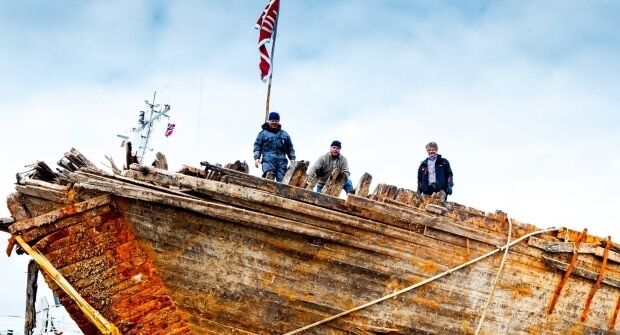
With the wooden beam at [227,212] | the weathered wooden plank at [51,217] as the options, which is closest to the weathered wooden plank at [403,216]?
the wooden beam at [227,212]

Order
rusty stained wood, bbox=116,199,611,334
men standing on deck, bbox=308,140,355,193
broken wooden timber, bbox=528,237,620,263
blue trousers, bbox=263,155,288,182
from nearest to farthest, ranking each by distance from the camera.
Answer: rusty stained wood, bbox=116,199,611,334, broken wooden timber, bbox=528,237,620,263, blue trousers, bbox=263,155,288,182, men standing on deck, bbox=308,140,355,193

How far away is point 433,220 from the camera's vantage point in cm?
617

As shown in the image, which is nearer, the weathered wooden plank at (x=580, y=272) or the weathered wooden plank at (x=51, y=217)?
the weathered wooden plank at (x=51, y=217)

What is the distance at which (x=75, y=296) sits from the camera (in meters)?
5.35

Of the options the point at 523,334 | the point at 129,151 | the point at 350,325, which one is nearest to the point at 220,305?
the point at 350,325

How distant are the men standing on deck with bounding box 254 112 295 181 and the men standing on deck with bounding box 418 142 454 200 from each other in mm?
2051

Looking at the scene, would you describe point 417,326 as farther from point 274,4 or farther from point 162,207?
point 274,4

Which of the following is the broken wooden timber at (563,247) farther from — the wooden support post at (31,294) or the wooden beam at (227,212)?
the wooden support post at (31,294)

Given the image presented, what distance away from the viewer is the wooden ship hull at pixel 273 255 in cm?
554

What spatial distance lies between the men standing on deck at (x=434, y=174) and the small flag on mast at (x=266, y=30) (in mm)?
3439

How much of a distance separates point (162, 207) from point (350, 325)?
245cm

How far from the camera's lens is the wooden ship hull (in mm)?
5543

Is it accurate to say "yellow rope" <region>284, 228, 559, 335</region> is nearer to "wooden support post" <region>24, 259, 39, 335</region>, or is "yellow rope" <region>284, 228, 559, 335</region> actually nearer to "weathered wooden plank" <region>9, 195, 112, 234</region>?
"weathered wooden plank" <region>9, 195, 112, 234</region>

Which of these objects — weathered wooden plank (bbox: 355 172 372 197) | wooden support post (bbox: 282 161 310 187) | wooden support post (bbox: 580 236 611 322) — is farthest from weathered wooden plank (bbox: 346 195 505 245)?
wooden support post (bbox: 580 236 611 322)
